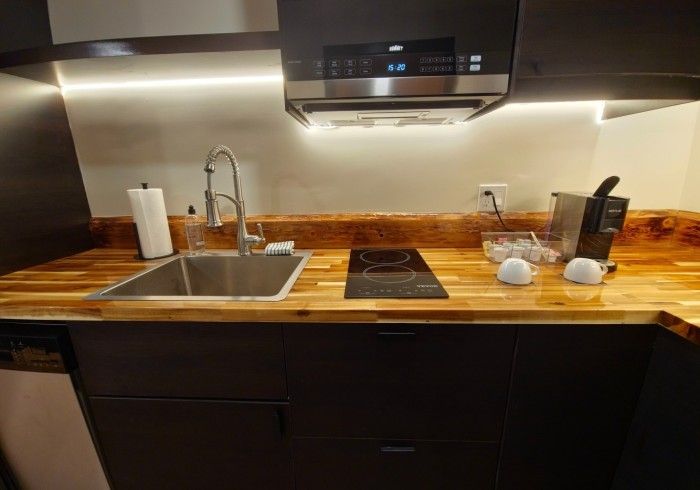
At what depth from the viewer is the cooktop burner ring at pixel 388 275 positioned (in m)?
0.90

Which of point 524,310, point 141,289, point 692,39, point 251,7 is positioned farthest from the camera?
point 251,7

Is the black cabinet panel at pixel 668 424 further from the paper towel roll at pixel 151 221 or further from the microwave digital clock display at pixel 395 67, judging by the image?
the paper towel roll at pixel 151 221

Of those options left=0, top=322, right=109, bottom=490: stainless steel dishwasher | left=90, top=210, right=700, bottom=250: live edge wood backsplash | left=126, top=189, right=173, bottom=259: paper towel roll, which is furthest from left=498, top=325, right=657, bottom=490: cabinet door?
left=126, top=189, right=173, bottom=259: paper towel roll

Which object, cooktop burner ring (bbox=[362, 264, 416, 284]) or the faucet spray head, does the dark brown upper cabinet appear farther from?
the faucet spray head

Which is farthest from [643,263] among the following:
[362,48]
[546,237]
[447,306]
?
[362,48]

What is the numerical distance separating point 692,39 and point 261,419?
163cm

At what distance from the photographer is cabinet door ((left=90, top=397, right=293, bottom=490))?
82 cm

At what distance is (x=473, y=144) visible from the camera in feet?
3.95

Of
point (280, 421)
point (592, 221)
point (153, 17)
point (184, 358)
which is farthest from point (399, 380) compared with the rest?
point (153, 17)

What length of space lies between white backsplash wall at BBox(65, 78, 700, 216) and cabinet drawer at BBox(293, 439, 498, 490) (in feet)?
2.88

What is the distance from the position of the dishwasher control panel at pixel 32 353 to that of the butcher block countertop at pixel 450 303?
0.07 metres

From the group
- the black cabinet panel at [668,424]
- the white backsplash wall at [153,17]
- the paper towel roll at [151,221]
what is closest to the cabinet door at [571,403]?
the black cabinet panel at [668,424]

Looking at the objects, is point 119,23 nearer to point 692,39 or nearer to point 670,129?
point 692,39

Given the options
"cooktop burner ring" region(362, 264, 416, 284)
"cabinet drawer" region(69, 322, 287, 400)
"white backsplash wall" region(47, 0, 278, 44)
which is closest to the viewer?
"cabinet drawer" region(69, 322, 287, 400)
